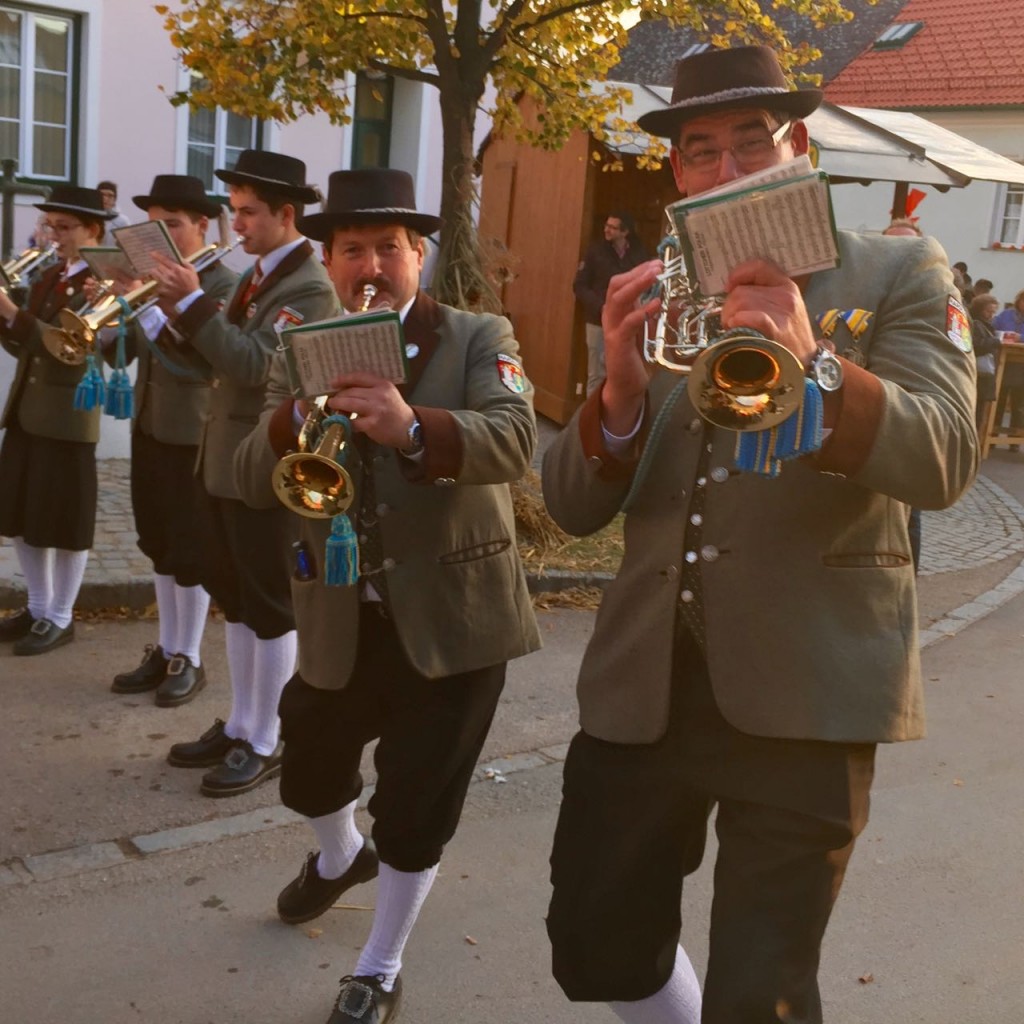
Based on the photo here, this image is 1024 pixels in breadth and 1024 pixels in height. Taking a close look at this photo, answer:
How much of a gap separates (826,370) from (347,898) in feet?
8.17

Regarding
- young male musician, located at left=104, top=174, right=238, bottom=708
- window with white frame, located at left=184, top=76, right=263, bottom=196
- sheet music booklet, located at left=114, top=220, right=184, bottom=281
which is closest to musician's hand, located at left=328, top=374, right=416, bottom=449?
sheet music booklet, located at left=114, top=220, right=184, bottom=281

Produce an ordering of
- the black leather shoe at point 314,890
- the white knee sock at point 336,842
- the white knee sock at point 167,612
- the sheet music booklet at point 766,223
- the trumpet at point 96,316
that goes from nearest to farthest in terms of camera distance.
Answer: the sheet music booklet at point 766,223 < the white knee sock at point 336,842 < the black leather shoe at point 314,890 < the trumpet at point 96,316 < the white knee sock at point 167,612

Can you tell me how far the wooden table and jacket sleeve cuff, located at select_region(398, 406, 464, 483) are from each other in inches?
479

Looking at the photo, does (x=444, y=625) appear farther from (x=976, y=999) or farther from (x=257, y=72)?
(x=257, y=72)

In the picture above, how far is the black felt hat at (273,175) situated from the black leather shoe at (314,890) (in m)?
2.13

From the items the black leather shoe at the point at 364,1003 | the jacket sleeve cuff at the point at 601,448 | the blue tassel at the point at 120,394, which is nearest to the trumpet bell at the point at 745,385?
the jacket sleeve cuff at the point at 601,448

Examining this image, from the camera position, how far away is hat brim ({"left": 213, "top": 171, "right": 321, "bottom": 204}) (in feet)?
14.7

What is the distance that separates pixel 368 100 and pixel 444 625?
35.1ft

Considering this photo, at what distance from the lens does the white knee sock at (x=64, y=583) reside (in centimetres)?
603

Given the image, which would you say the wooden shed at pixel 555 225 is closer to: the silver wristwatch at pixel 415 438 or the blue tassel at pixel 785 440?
the silver wristwatch at pixel 415 438

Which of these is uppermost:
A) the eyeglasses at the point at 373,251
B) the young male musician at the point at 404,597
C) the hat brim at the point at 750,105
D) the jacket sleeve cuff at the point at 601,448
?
the hat brim at the point at 750,105

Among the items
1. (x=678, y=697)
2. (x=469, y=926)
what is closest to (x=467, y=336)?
(x=678, y=697)

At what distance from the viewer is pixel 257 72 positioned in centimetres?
763

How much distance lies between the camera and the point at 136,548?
293 inches
